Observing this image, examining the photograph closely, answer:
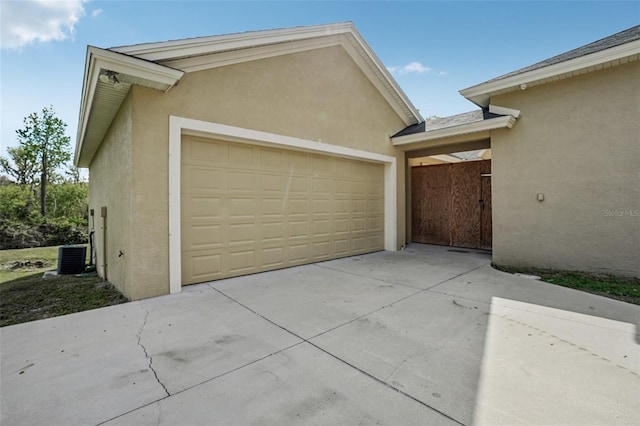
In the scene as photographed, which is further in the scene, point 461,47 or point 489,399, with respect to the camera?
point 461,47

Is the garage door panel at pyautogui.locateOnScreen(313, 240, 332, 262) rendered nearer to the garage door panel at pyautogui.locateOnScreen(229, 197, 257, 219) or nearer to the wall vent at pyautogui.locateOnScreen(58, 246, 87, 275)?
the garage door panel at pyautogui.locateOnScreen(229, 197, 257, 219)

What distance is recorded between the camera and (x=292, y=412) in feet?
6.17

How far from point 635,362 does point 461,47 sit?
372 inches

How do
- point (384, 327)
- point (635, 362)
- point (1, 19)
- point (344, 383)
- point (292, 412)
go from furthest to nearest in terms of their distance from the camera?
point (1, 19), point (384, 327), point (635, 362), point (344, 383), point (292, 412)

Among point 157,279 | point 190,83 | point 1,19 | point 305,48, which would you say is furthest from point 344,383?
point 1,19

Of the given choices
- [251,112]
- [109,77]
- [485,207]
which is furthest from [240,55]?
[485,207]

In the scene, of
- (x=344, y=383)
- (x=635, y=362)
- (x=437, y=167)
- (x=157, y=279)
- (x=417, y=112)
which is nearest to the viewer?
(x=344, y=383)

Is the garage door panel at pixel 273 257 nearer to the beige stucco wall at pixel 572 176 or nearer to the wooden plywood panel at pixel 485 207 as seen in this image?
the beige stucco wall at pixel 572 176

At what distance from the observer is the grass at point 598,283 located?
14.3ft

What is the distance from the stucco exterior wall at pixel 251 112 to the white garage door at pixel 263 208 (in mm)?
448

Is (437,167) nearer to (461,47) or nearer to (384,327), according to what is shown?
(461,47)

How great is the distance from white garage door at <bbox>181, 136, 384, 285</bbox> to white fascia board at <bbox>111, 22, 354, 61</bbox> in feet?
4.21


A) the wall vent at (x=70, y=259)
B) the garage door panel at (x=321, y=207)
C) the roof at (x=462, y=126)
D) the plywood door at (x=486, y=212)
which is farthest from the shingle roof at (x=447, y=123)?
the wall vent at (x=70, y=259)

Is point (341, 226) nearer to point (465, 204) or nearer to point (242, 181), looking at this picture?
point (242, 181)
